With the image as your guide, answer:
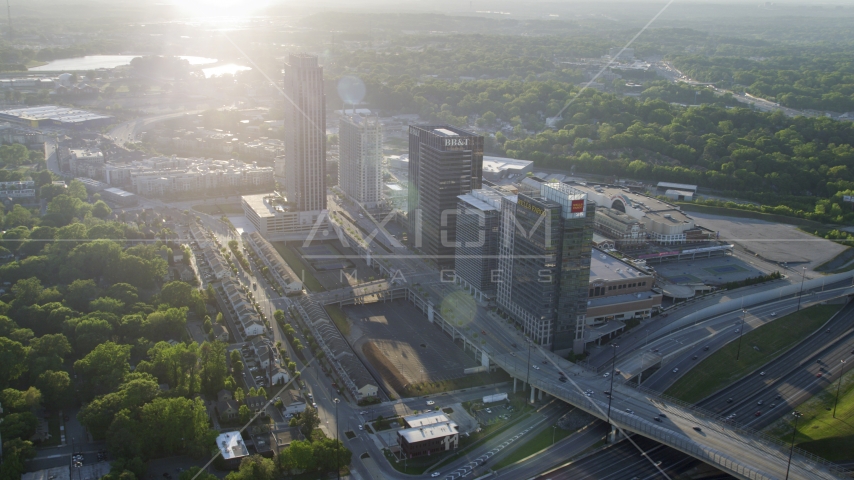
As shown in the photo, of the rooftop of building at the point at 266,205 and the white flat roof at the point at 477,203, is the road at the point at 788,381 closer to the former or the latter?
the white flat roof at the point at 477,203

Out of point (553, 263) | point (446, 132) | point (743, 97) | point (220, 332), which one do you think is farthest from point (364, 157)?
point (743, 97)

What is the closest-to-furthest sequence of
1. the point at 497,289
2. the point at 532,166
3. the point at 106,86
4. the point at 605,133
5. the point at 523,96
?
the point at 497,289 < the point at 532,166 < the point at 605,133 < the point at 523,96 < the point at 106,86

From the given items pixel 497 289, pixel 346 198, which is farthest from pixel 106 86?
pixel 497 289

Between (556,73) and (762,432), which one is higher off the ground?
(556,73)

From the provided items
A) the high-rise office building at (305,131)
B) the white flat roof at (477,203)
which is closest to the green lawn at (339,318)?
the white flat roof at (477,203)

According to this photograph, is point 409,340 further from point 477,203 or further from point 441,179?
point 441,179

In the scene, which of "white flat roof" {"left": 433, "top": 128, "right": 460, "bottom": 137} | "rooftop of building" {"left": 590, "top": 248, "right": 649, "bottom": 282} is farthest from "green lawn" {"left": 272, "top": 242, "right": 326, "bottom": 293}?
"rooftop of building" {"left": 590, "top": 248, "right": 649, "bottom": 282}

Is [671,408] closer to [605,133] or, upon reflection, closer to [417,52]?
[605,133]
